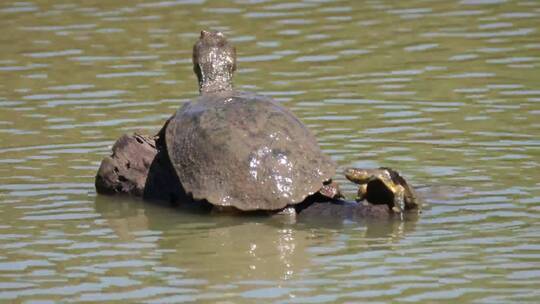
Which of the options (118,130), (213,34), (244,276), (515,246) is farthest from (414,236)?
(118,130)

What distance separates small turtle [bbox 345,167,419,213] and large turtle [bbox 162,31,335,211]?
0.19 metres

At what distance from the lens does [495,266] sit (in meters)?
7.08

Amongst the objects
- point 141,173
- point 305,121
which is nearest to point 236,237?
point 141,173

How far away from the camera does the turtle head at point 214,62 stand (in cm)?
983

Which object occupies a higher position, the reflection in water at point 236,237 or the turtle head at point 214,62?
the turtle head at point 214,62

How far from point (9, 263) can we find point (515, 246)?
2764mm

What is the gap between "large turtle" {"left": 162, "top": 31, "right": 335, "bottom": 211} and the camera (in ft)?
26.9

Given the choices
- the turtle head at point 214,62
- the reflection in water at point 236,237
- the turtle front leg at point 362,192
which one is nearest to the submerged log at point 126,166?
the reflection in water at point 236,237

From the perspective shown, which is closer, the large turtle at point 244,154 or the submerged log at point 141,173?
the large turtle at point 244,154

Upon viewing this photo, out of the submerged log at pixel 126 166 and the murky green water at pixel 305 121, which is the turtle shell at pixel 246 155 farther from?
the submerged log at pixel 126 166

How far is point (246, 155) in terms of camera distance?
829cm

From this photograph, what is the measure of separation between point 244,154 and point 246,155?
0.02 m

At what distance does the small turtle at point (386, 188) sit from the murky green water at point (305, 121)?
146mm

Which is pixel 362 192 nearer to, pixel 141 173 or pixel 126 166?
pixel 141 173
